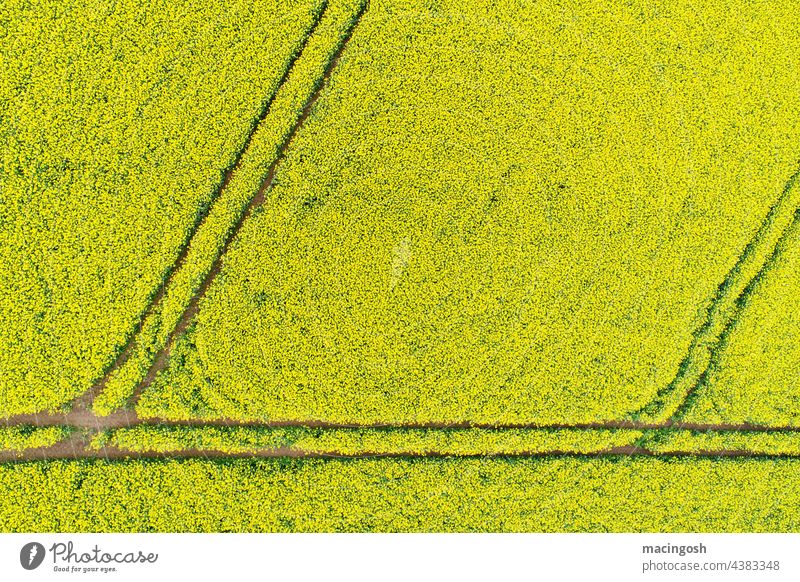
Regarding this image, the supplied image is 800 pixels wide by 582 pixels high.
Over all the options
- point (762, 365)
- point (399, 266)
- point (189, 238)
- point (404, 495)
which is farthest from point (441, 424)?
point (762, 365)

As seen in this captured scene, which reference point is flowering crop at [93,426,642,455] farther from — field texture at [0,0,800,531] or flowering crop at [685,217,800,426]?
flowering crop at [685,217,800,426]

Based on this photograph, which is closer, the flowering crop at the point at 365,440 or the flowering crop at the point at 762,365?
the flowering crop at the point at 365,440

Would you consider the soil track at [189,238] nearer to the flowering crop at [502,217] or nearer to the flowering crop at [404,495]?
the flowering crop at [502,217]

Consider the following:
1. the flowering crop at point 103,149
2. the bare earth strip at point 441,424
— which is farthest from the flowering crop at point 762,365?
the flowering crop at point 103,149
